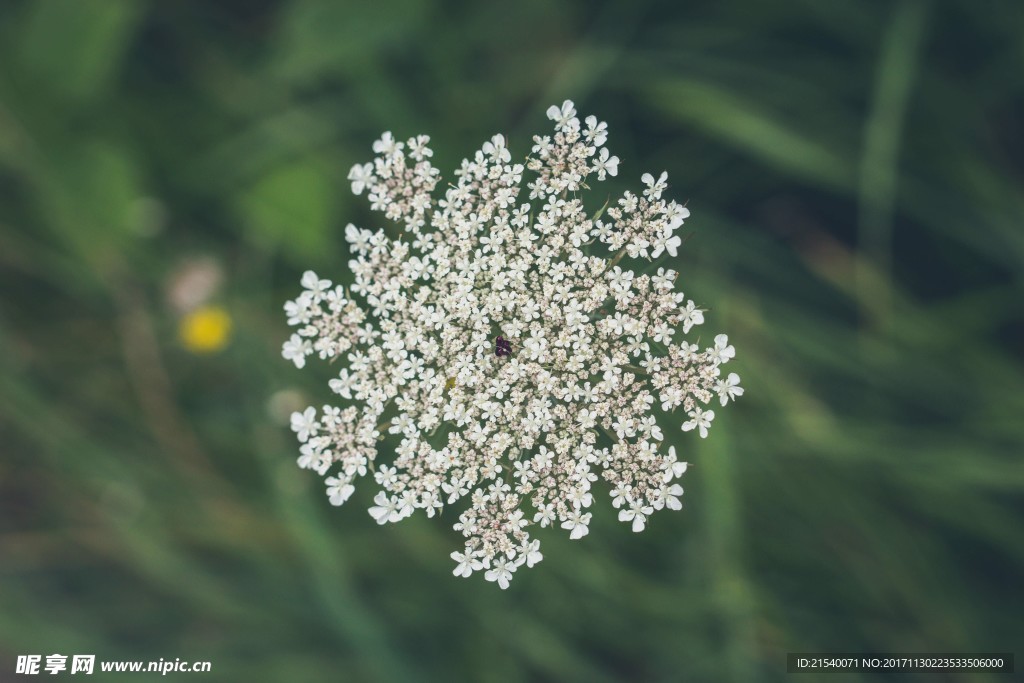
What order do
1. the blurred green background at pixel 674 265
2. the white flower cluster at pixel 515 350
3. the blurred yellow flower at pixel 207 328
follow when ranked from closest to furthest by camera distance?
the white flower cluster at pixel 515 350 → the blurred green background at pixel 674 265 → the blurred yellow flower at pixel 207 328

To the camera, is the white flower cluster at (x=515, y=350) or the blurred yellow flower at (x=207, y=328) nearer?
the white flower cluster at (x=515, y=350)

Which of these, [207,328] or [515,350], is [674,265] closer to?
[515,350]

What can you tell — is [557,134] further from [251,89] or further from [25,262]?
[25,262]

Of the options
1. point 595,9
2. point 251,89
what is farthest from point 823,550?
point 251,89

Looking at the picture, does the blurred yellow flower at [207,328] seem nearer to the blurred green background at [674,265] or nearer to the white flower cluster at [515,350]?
the blurred green background at [674,265]

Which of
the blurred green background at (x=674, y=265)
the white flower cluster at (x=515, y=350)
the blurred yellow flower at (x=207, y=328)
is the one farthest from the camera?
the blurred yellow flower at (x=207, y=328)

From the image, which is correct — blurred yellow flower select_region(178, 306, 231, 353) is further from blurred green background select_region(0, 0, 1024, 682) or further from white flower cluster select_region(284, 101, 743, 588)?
white flower cluster select_region(284, 101, 743, 588)

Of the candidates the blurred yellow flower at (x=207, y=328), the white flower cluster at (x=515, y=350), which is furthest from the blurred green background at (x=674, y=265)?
the white flower cluster at (x=515, y=350)


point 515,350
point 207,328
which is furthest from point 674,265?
point 207,328

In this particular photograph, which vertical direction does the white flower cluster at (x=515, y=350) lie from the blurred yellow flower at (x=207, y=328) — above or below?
below
